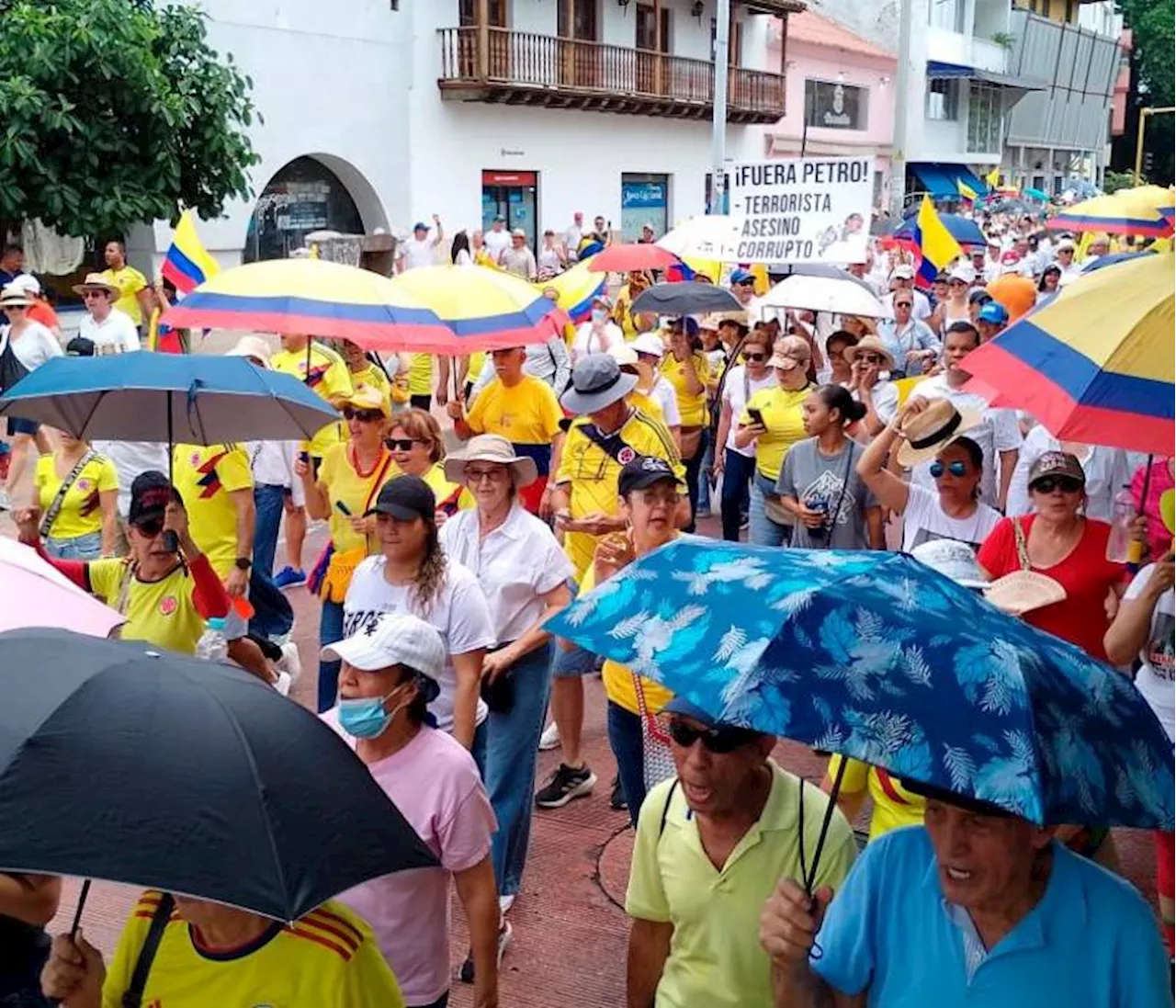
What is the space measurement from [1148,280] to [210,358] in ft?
10.1

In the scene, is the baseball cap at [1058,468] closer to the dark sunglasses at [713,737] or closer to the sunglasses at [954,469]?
the sunglasses at [954,469]

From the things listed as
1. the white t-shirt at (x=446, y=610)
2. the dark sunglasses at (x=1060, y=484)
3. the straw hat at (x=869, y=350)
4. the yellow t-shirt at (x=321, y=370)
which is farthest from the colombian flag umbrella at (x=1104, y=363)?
the yellow t-shirt at (x=321, y=370)

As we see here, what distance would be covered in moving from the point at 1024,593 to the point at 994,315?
16.1 ft

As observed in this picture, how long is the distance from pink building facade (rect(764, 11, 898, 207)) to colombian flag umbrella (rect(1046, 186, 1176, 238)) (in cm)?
2217

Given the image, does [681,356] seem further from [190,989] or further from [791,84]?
[791,84]

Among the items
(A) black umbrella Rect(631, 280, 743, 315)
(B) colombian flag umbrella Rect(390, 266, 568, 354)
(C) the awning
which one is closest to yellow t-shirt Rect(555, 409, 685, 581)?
(B) colombian flag umbrella Rect(390, 266, 568, 354)

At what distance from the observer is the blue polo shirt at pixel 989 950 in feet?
7.72

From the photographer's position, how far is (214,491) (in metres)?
6.70

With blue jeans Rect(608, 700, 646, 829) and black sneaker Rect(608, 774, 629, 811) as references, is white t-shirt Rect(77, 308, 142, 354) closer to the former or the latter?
black sneaker Rect(608, 774, 629, 811)

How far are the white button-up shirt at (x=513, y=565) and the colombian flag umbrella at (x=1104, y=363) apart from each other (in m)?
1.62

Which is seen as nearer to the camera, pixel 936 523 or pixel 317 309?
pixel 936 523

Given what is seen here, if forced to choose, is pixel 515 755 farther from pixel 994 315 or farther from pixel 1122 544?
pixel 994 315

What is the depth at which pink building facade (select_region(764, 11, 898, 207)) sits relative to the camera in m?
39.3

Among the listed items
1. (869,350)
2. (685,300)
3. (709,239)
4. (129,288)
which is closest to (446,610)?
(869,350)
